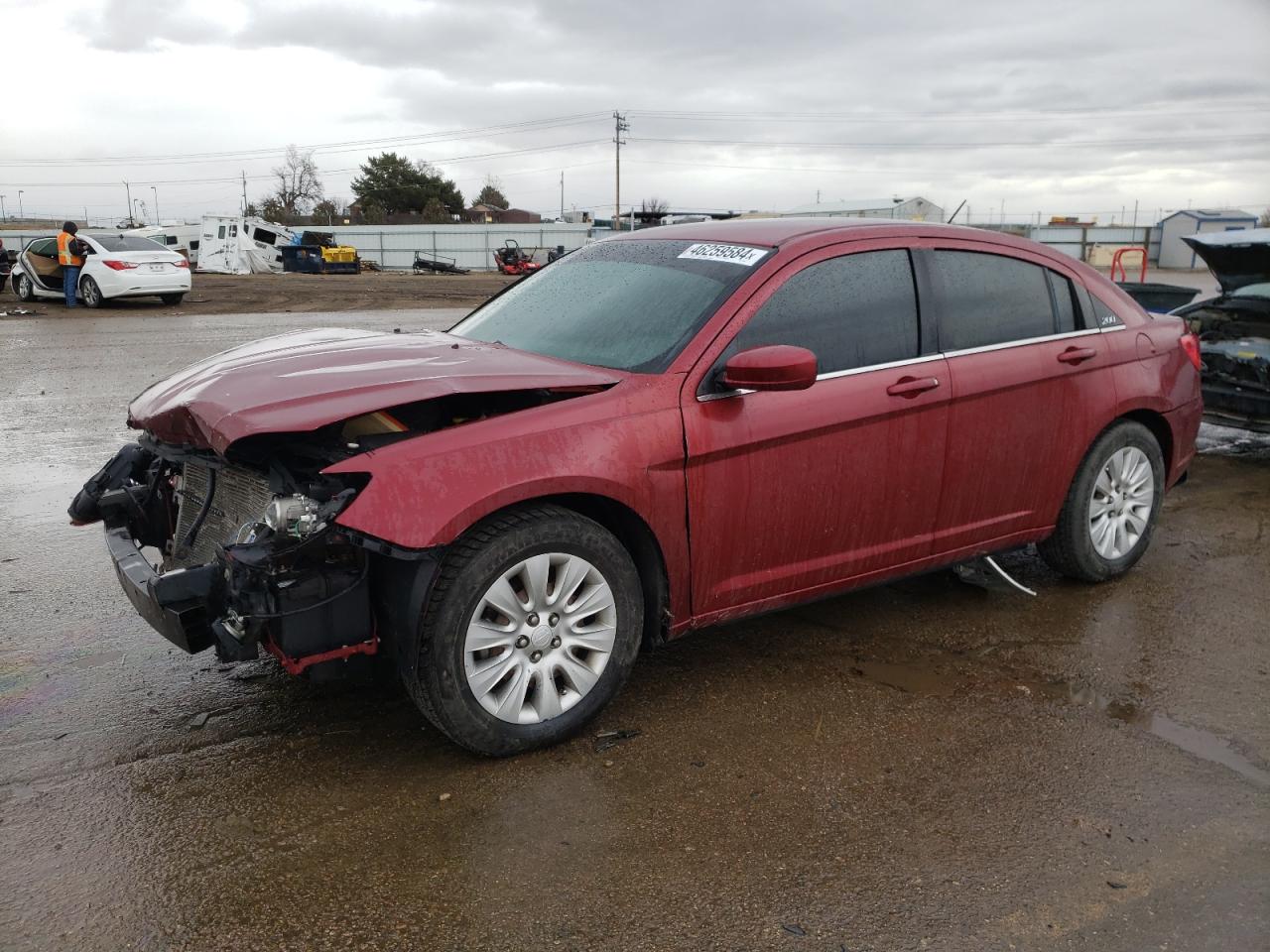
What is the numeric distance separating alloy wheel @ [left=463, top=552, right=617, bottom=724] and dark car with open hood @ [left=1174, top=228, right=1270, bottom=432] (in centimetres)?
631

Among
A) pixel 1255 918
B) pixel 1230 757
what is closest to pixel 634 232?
pixel 1230 757

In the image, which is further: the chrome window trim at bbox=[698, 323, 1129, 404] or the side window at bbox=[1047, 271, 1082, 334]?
the side window at bbox=[1047, 271, 1082, 334]

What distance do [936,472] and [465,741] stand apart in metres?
2.14

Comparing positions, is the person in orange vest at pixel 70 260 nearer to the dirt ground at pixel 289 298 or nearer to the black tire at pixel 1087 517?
the dirt ground at pixel 289 298

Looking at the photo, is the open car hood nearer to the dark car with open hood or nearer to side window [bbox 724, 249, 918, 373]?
the dark car with open hood

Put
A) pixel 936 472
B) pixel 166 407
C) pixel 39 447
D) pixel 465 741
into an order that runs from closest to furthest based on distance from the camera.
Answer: pixel 465 741 → pixel 166 407 → pixel 936 472 → pixel 39 447

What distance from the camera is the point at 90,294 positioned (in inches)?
834

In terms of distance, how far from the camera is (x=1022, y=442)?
4.59 meters

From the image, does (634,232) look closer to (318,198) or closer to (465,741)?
(465,741)

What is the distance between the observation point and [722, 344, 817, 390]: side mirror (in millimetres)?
3547

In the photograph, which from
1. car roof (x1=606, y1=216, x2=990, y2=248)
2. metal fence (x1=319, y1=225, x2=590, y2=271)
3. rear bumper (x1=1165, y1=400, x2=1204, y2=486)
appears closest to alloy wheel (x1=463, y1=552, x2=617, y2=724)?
car roof (x1=606, y1=216, x2=990, y2=248)

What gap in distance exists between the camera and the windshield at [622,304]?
12.7 ft

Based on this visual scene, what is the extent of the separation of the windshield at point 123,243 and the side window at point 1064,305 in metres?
20.7

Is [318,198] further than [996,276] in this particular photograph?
Yes
